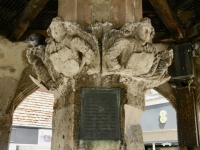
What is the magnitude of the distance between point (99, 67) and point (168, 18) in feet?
6.78

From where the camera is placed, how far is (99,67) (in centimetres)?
213

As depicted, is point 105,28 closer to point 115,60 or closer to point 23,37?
point 115,60

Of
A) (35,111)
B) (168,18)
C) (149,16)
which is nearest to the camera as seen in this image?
(168,18)

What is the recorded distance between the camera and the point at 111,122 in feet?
6.81

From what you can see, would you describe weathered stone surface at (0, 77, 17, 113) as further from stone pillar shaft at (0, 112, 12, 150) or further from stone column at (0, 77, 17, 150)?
stone pillar shaft at (0, 112, 12, 150)

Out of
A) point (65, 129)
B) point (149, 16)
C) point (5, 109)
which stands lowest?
point (65, 129)

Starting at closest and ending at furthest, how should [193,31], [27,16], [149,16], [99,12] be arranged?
[99,12] → [27,16] → [149,16] → [193,31]

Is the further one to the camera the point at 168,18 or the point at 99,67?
the point at 168,18

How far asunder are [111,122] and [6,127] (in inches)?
100

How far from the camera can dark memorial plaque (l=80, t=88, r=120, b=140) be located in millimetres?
2043

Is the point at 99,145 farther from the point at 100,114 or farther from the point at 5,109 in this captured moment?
the point at 5,109

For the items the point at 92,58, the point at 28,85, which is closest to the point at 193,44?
the point at 28,85

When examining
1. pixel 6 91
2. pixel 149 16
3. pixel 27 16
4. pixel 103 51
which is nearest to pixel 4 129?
pixel 6 91

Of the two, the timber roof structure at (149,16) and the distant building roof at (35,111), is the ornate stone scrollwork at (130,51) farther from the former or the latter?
the distant building roof at (35,111)
